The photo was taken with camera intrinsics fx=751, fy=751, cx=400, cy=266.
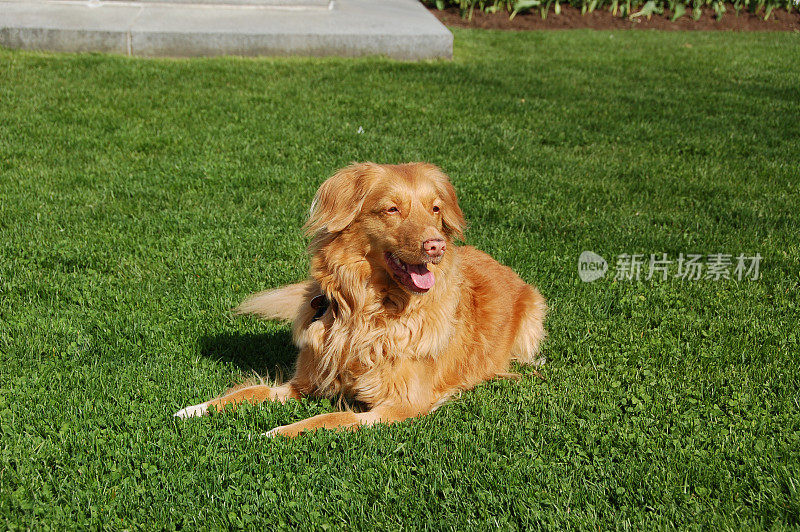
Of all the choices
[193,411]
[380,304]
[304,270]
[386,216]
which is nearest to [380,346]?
[380,304]

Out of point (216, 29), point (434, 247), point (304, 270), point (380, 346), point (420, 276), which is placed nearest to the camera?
point (434, 247)

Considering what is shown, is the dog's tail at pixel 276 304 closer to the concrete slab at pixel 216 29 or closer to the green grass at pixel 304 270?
the green grass at pixel 304 270

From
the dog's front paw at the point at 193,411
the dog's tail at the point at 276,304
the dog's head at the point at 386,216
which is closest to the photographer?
the dog's head at the point at 386,216

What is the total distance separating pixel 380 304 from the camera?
3.99 meters

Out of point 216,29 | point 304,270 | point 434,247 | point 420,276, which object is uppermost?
point 216,29

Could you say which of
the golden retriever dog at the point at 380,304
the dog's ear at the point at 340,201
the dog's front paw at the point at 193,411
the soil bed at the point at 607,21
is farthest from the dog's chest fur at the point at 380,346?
the soil bed at the point at 607,21

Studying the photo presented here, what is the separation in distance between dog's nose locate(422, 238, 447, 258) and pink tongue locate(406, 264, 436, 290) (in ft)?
0.72

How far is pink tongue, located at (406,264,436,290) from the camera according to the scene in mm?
3760

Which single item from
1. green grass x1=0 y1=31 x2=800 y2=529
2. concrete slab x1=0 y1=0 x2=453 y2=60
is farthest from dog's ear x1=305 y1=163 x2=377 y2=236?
concrete slab x1=0 y1=0 x2=453 y2=60

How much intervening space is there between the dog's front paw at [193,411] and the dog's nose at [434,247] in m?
1.55

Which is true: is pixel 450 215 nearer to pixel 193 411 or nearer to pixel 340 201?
pixel 340 201

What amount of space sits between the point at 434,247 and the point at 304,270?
2665 millimetres

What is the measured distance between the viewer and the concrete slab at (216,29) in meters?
11.7

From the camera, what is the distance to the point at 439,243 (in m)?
3.55
